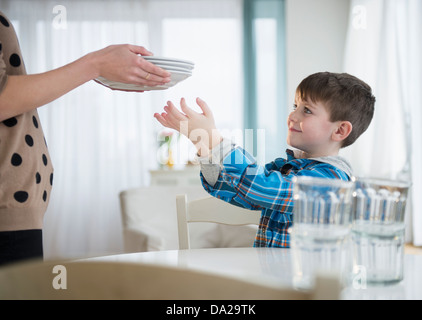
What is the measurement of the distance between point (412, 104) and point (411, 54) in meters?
0.40

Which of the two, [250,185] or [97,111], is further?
[97,111]

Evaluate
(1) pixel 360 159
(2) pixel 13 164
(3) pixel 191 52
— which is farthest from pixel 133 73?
(3) pixel 191 52

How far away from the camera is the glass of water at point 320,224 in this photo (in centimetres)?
63

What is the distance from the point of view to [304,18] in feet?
15.9

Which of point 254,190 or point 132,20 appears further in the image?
point 132,20

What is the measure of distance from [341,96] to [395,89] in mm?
3153

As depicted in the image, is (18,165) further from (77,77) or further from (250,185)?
(250,185)

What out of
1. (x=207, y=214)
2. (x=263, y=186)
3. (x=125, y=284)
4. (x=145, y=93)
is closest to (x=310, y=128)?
(x=263, y=186)

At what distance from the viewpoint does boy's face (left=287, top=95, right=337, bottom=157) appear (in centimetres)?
112

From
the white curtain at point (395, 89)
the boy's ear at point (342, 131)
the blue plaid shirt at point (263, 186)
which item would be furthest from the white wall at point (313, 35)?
the blue plaid shirt at point (263, 186)

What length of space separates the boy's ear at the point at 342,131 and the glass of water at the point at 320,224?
0.51 metres

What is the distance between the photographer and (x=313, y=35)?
4863 millimetres

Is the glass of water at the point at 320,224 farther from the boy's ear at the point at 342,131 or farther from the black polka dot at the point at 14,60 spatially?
the black polka dot at the point at 14,60
